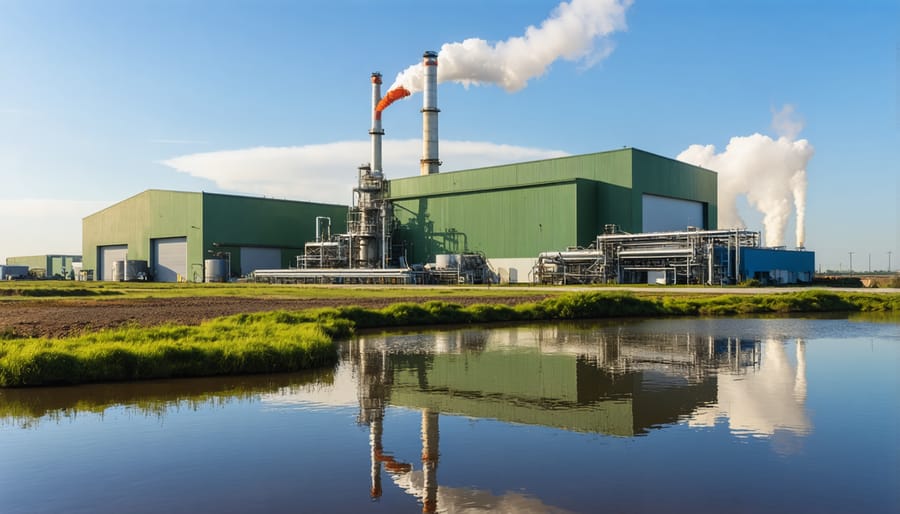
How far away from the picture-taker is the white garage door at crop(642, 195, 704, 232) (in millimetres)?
70062

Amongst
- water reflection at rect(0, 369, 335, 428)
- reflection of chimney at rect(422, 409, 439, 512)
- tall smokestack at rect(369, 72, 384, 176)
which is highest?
tall smokestack at rect(369, 72, 384, 176)

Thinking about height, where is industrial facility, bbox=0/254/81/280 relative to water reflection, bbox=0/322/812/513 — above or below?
above

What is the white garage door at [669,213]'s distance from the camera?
70.1 metres

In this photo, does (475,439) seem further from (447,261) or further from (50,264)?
(50,264)

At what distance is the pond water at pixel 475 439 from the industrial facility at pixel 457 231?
154 ft

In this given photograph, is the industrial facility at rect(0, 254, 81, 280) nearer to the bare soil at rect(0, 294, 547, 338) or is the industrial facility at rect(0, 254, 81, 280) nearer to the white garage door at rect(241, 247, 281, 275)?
the white garage door at rect(241, 247, 281, 275)

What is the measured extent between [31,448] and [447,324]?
2079cm

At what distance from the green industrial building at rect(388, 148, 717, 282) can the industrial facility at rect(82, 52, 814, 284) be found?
13cm

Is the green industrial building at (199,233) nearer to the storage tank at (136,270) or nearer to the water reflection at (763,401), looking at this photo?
the storage tank at (136,270)

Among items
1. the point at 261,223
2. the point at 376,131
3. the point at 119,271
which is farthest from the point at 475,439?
the point at 119,271

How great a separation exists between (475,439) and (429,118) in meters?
74.6

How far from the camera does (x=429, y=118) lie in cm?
8294

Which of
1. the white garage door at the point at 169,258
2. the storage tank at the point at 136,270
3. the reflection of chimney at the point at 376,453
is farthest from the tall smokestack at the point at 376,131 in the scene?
the reflection of chimney at the point at 376,453

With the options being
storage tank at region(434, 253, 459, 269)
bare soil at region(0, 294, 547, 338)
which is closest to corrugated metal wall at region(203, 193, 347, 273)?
storage tank at region(434, 253, 459, 269)
